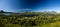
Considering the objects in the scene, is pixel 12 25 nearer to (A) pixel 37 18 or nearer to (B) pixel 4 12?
(B) pixel 4 12

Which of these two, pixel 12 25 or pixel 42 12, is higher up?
pixel 42 12

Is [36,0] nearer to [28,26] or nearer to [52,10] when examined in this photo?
[52,10]

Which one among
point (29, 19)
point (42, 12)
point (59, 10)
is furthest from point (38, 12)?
point (59, 10)

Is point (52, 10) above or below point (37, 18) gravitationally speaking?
above

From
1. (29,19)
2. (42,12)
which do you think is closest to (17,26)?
(29,19)

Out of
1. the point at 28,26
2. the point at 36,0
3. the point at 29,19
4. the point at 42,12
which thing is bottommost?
the point at 28,26

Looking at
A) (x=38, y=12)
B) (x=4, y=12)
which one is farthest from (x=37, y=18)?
(x=4, y=12)
